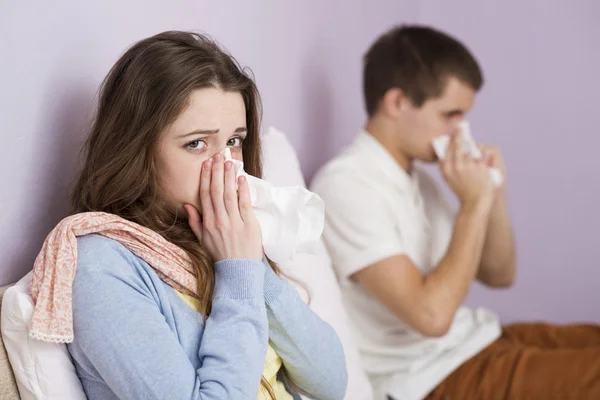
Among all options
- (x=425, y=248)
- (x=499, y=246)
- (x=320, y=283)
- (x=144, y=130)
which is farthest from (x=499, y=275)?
(x=144, y=130)

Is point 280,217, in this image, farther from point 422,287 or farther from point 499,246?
point 499,246

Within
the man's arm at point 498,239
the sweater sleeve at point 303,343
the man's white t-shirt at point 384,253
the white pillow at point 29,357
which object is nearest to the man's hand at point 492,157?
the man's arm at point 498,239

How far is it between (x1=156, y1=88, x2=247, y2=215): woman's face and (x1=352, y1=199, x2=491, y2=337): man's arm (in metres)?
0.62

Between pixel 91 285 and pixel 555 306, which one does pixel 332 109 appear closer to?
pixel 555 306

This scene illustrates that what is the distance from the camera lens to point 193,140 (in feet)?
3.47

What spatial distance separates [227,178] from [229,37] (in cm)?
58

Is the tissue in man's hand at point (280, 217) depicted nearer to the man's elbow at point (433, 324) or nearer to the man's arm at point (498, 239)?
the man's elbow at point (433, 324)

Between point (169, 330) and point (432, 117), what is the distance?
1.10m

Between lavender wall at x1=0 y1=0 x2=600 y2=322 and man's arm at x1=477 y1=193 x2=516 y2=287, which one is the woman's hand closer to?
lavender wall at x1=0 y1=0 x2=600 y2=322

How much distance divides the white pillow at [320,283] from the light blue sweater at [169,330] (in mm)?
279

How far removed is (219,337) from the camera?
0.96 m

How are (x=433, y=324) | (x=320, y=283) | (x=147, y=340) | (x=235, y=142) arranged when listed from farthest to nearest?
(x=433, y=324) < (x=320, y=283) < (x=235, y=142) < (x=147, y=340)

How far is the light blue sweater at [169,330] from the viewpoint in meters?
0.89

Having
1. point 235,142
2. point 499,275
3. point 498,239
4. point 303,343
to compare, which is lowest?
point 499,275
